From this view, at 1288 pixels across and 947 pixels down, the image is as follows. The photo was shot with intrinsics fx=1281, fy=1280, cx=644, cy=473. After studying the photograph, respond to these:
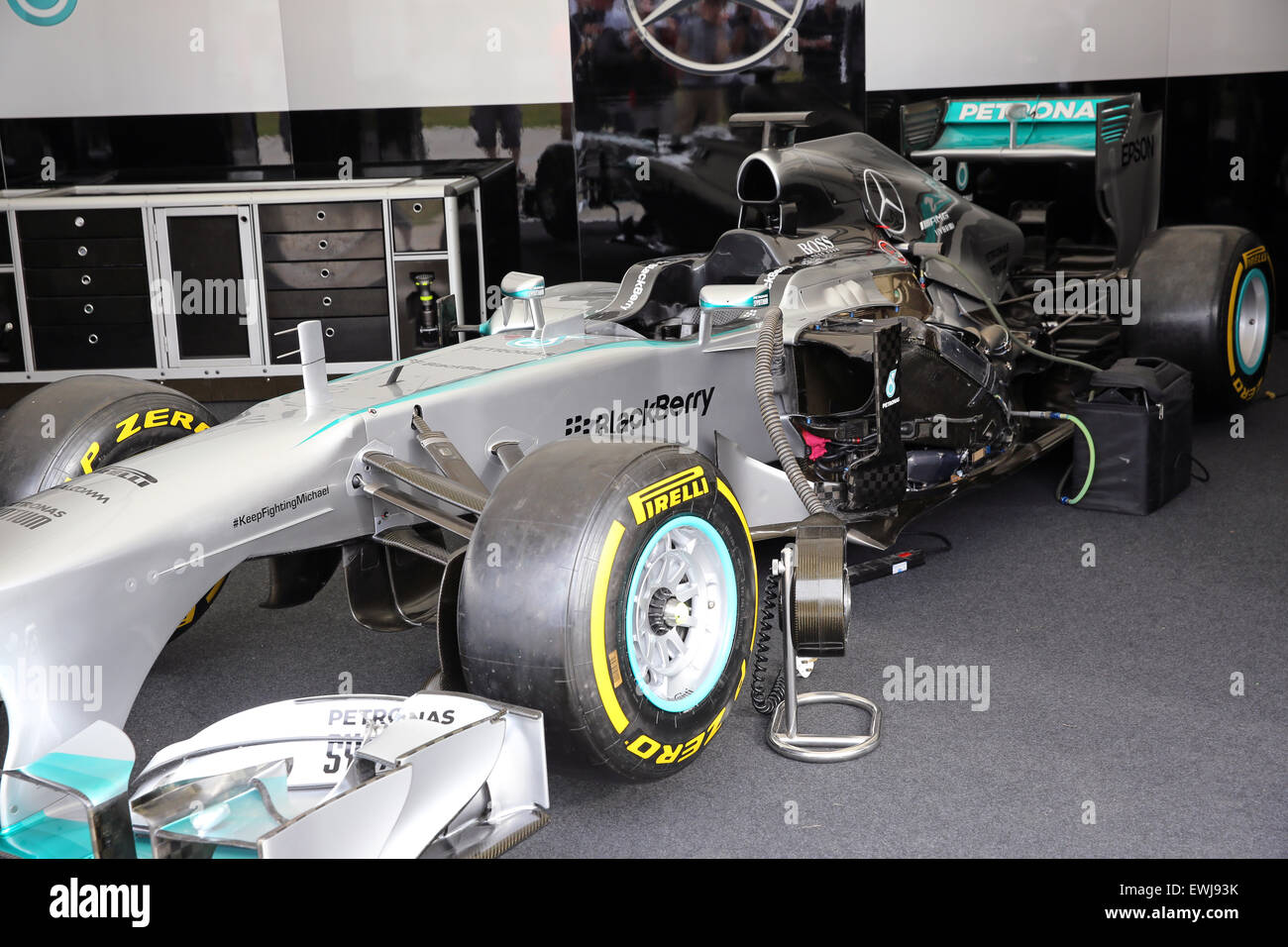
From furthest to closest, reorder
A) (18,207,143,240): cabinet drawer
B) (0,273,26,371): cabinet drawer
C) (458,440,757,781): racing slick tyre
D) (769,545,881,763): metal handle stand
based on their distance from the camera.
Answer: (0,273,26,371): cabinet drawer, (18,207,143,240): cabinet drawer, (769,545,881,763): metal handle stand, (458,440,757,781): racing slick tyre

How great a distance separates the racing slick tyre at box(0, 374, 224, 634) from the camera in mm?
3408

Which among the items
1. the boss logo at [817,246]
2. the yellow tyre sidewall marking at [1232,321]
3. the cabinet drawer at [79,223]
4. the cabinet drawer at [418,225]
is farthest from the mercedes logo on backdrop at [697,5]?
the boss logo at [817,246]

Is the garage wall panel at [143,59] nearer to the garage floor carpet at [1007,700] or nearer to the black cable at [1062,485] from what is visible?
the garage floor carpet at [1007,700]

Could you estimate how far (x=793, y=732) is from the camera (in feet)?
10.5

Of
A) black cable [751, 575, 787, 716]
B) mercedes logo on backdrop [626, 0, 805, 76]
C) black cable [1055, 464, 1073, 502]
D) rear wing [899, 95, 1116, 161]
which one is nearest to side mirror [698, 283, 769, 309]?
black cable [751, 575, 787, 716]

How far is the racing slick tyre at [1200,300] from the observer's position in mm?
5430

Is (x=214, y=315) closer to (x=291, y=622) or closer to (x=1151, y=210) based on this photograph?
(x=291, y=622)

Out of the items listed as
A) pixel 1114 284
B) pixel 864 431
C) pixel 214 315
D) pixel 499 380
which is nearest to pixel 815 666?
pixel 864 431

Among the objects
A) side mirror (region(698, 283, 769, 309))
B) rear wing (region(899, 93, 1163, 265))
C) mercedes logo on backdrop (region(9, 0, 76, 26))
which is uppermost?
mercedes logo on backdrop (region(9, 0, 76, 26))

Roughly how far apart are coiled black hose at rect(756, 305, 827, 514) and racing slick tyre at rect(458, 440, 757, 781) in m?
0.50

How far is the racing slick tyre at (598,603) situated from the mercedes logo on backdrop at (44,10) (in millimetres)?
6892

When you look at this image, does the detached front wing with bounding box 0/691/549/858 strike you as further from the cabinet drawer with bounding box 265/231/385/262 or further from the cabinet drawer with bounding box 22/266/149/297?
the cabinet drawer with bounding box 22/266/149/297

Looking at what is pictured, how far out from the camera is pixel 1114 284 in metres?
5.61

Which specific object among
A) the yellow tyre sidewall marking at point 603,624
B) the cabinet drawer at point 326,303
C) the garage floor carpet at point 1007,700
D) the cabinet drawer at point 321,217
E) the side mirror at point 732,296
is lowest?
the garage floor carpet at point 1007,700
